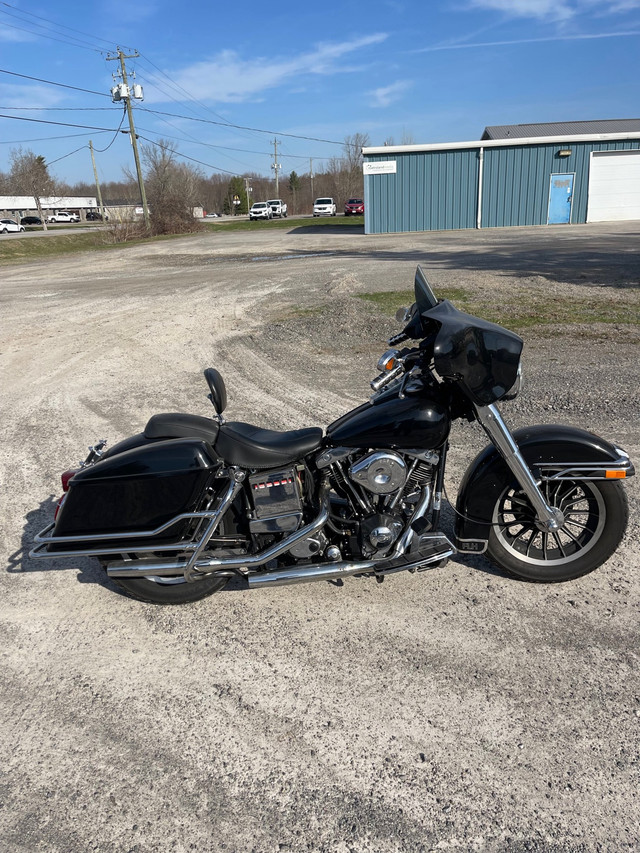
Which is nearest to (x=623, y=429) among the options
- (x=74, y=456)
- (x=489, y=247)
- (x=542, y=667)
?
(x=542, y=667)

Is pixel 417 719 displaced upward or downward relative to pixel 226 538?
downward

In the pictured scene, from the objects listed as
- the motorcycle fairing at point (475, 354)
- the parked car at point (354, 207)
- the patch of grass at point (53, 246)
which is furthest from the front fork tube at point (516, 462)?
the parked car at point (354, 207)

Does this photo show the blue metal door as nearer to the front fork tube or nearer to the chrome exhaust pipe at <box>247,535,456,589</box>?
the front fork tube

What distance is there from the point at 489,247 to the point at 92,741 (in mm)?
22131

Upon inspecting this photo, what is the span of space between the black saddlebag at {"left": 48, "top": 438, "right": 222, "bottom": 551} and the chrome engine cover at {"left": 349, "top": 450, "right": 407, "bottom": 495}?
2.31ft

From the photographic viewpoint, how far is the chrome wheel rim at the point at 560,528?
339 cm

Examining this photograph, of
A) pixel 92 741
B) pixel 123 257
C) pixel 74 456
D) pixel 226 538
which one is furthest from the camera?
pixel 123 257

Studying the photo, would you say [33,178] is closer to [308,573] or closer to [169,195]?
[169,195]

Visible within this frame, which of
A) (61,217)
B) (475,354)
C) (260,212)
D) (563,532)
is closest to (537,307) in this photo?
(563,532)

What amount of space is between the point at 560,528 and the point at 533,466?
1.32ft

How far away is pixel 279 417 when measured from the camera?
20.2ft

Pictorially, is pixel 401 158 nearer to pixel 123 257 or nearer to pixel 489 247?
pixel 489 247

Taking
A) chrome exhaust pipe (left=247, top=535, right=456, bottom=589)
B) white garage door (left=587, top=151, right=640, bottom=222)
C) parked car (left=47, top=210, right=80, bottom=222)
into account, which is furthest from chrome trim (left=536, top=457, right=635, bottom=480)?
parked car (left=47, top=210, right=80, bottom=222)

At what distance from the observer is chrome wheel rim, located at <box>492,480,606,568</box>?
11.1 feet
